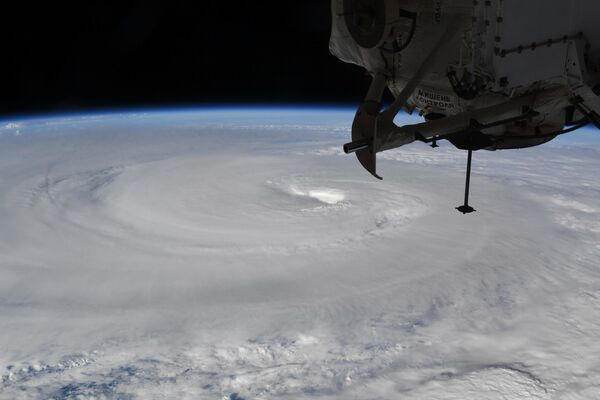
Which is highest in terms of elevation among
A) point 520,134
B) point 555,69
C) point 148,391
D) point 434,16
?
point 434,16

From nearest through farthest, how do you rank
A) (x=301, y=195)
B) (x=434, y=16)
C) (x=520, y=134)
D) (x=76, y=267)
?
1. (x=434, y=16)
2. (x=520, y=134)
3. (x=76, y=267)
4. (x=301, y=195)

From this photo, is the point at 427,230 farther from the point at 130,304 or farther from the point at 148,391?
the point at 148,391

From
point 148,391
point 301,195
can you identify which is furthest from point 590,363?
point 301,195

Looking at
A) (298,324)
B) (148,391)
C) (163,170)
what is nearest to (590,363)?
(298,324)

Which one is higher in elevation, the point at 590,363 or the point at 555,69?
the point at 555,69

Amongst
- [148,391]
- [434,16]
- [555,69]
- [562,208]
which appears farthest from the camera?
[562,208]

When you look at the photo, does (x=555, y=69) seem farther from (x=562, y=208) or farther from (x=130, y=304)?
(x=562, y=208)

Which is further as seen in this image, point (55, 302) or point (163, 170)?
point (163, 170)
